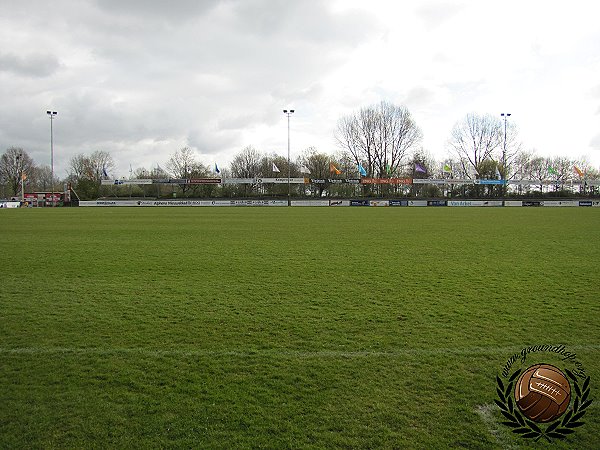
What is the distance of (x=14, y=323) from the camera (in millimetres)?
5906

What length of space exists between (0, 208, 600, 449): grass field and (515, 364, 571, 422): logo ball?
26cm

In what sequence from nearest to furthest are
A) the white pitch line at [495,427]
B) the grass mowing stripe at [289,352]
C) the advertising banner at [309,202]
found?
1. the white pitch line at [495,427]
2. the grass mowing stripe at [289,352]
3. the advertising banner at [309,202]

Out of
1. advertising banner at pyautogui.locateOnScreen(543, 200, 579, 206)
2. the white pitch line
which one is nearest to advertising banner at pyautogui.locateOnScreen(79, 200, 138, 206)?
Result: advertising banner at pyautogui.locateOnScreen(543, 200, 579, 206)

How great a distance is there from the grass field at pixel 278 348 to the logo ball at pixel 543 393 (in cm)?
26

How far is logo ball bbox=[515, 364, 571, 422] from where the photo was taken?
2.89 meters

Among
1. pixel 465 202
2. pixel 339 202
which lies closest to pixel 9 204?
pixel 339 202

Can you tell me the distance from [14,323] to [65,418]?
10.7 feet

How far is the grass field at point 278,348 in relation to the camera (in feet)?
10.7

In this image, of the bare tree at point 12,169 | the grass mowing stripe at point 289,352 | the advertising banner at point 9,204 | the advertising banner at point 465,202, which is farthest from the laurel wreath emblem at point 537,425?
the bare tree at point 12,169

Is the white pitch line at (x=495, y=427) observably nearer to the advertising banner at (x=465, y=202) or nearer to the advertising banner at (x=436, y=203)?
the advertising banner at (x=436, y=203)

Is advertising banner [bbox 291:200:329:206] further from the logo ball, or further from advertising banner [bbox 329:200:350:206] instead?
the logo ball

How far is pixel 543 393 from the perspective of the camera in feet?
9.45

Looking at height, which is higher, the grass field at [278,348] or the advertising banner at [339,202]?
the advertising banner at [339,202]

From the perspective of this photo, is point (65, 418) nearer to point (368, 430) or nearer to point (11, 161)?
point (368, 430)
